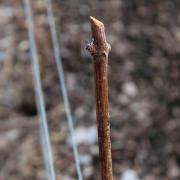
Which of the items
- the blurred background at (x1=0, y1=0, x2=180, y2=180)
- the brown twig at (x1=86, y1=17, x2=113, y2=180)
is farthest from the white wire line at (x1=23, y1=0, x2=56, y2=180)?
the brown twig at (x1=86, y1=17, x2=113, y2=180)

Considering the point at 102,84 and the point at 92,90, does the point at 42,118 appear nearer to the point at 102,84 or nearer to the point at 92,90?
the point at 102,84

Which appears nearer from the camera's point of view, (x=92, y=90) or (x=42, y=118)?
(x=42, y=118)

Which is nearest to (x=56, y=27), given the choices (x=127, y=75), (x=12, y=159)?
(x=127, y=75)

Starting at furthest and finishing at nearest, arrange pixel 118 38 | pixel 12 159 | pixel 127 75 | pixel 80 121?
pixel 118 38
pixel 127 75
pixel 80 121
pixel 12 159

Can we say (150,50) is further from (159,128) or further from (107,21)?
(159,128)

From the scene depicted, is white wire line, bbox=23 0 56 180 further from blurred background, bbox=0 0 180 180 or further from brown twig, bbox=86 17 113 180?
brown twig, bbox=86 17 113 180

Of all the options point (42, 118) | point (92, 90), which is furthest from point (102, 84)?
point (92, 90)
